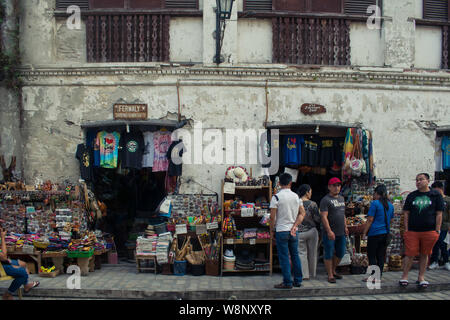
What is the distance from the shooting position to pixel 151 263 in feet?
26.3

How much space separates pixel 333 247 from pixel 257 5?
5.77 m

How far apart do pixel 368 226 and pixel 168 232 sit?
4.09 metres

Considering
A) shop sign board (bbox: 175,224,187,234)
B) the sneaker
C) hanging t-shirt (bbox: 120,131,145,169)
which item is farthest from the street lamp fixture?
the sneaker

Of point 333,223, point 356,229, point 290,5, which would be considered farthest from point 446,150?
point 290,5

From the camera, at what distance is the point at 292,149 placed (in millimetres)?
8797

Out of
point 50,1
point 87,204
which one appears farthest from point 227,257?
point 50,1

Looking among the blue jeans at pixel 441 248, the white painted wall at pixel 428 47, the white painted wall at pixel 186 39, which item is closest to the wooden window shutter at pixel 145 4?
the white painted wall at pixel 186 39

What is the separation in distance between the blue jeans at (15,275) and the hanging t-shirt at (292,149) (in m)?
5.74

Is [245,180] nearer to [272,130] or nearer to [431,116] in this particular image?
[272,130]

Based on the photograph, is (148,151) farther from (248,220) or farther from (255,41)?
(255,41)

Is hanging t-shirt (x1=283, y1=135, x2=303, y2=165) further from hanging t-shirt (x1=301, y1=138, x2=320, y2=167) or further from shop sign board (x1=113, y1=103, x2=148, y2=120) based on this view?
shop sign board (x1=113, y1=103, x2=148, y2=120)

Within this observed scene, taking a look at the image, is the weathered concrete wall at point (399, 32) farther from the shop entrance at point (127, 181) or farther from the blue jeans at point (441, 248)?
the shop entrance at point (127, 181)

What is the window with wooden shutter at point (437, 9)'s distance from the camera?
9.35 metres

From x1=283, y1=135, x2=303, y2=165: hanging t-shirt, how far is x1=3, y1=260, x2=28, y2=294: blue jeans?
5.74 m
